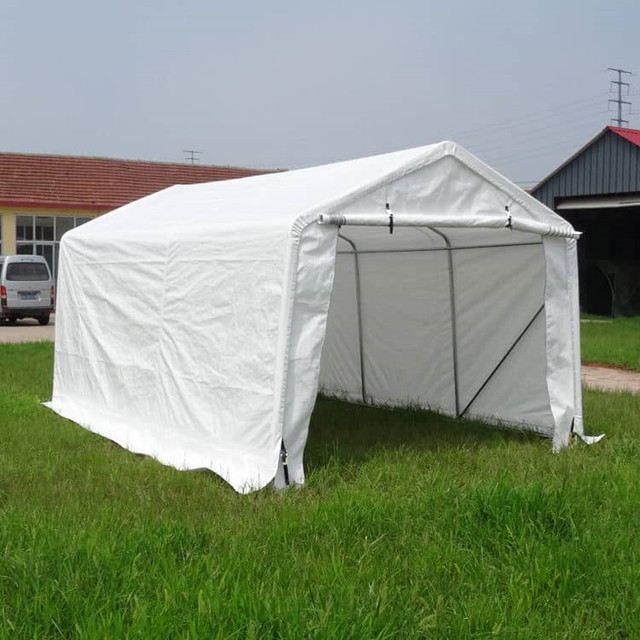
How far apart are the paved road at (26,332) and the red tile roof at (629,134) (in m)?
14.1

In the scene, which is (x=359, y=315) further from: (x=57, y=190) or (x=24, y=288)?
(x=57, y=190)

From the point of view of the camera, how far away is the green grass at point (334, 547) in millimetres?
3996

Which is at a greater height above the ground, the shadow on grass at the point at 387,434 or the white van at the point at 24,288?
the white van at the point at 24,288

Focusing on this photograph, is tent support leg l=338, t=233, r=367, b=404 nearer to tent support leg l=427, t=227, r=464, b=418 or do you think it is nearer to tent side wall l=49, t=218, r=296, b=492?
tent support leg l=427, t=227, r=464, b=418

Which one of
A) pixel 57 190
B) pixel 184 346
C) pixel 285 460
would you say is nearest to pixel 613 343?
pixel 184 346

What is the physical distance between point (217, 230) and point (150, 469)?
1940 mm

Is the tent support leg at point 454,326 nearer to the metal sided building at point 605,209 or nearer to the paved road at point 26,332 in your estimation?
the paved road at point 26,332

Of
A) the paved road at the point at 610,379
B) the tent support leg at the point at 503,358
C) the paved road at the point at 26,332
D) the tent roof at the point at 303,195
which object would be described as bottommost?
the paved road at the point at 610,379

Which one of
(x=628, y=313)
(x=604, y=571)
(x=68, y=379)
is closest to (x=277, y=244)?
(x=604, y=571)

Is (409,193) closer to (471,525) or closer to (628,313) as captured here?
(471,525)

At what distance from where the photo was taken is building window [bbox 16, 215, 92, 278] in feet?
95.5

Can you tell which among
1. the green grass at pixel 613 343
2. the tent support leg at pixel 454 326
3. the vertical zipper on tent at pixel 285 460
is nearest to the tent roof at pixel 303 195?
the vertical zipper on tent at pixel 285 460

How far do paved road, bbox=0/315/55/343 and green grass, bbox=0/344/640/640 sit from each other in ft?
40.6

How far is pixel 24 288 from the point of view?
23188 millimetres
